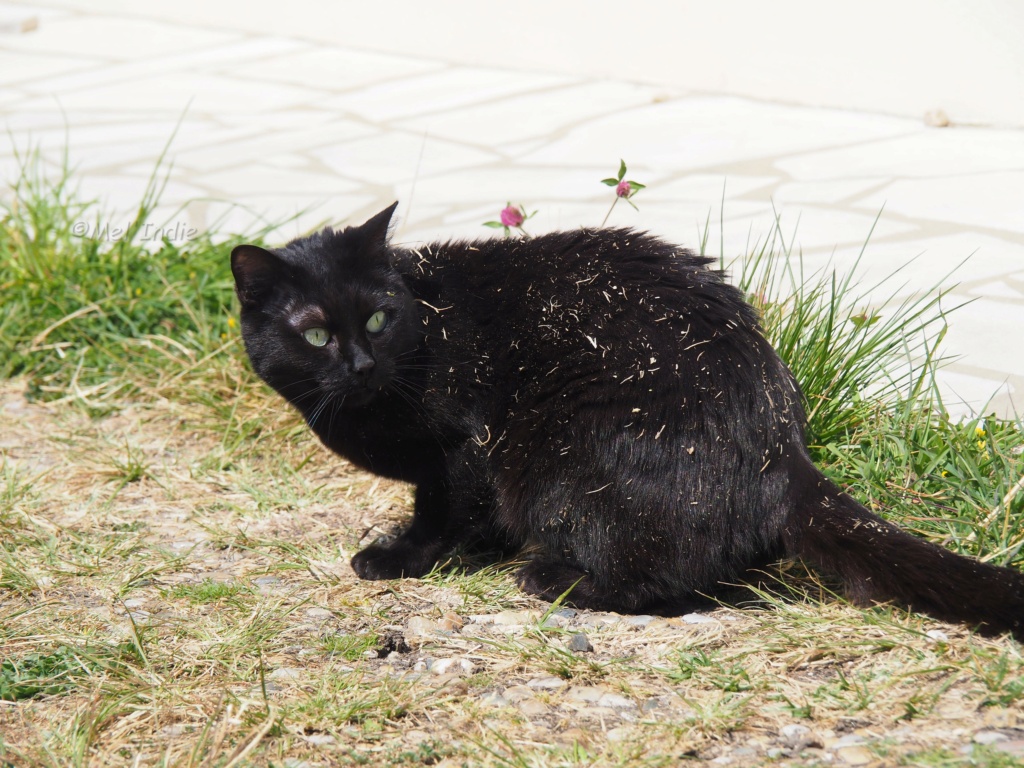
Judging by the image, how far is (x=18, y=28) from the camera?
8.55 m

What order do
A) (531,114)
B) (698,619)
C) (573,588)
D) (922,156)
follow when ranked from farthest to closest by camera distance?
(531,114) → (922,156) → (573,588) → (698,619)

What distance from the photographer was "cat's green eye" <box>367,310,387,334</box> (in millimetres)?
2467

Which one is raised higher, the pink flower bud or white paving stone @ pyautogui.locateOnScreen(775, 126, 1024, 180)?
white paving stone @ pyautogui.locateOnScreen(775, 126, 1024, 180)

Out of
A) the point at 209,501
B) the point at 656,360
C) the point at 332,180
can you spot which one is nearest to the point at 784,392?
the point at 656,360

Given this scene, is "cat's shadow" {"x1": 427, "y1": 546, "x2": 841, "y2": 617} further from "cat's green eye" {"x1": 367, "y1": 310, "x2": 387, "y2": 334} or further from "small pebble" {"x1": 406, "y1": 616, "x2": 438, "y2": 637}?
"cat's green eye" {"x1": 367, "y1": 310, "x2": 387, "y2": 334}

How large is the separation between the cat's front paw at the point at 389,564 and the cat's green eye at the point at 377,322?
1.73ft

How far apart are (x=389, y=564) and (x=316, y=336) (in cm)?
57

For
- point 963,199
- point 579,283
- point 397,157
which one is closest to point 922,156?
point 963,199

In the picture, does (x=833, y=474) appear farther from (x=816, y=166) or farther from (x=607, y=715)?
(x=816, y=166)

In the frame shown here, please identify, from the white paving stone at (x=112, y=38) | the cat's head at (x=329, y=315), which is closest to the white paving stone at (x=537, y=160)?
the white paving stone at (x=112, y=38)

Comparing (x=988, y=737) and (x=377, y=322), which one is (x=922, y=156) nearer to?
(x=377, y=322)

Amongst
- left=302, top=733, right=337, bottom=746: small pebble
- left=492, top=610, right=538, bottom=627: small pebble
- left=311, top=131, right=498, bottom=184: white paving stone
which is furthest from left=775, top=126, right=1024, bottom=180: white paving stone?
left=302, top=733, right=337, bottom=746: small pebble

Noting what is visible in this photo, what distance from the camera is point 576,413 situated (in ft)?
7.48

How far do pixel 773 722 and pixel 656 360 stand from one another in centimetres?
79
